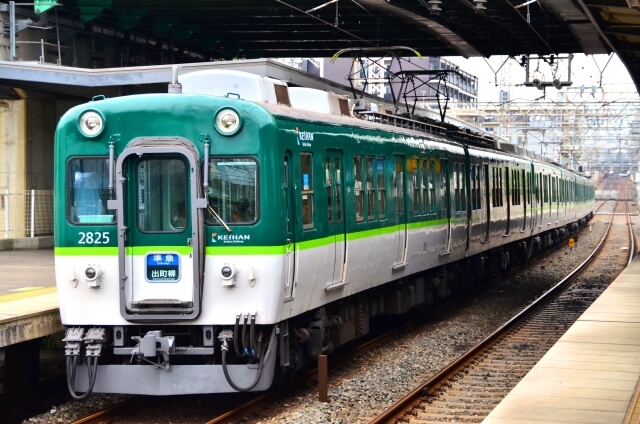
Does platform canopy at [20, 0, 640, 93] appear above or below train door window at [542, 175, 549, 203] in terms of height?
above

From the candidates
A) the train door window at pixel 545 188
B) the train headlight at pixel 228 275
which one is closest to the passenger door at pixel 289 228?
the train headlight at pixel 228 275

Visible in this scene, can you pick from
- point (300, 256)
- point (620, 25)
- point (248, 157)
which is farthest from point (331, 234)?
point (620, 25)

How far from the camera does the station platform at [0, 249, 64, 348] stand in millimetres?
9805

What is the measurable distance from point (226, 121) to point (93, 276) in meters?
1.85

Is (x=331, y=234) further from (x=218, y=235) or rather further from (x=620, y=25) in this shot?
(x=620, y=25)

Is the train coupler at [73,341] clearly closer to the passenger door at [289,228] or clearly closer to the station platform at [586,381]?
the passenger door at [289,228]

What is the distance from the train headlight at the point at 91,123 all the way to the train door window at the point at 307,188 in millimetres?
1992

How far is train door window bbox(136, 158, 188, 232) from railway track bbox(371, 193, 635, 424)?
8.47 ft

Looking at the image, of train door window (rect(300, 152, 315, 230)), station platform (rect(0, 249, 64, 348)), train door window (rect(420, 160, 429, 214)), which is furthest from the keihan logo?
train door window (rect(420, 160, 429, 214))

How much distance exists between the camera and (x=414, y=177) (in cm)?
1481

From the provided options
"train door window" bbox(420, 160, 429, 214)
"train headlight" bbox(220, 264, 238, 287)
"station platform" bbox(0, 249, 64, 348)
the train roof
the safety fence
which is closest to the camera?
"train headlight" bbox(220, 264, 238, 287)

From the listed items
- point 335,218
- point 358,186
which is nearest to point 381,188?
point 358,186

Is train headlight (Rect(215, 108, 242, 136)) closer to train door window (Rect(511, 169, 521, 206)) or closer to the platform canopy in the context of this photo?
the platform canopy

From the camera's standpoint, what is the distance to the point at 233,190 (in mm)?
9383
